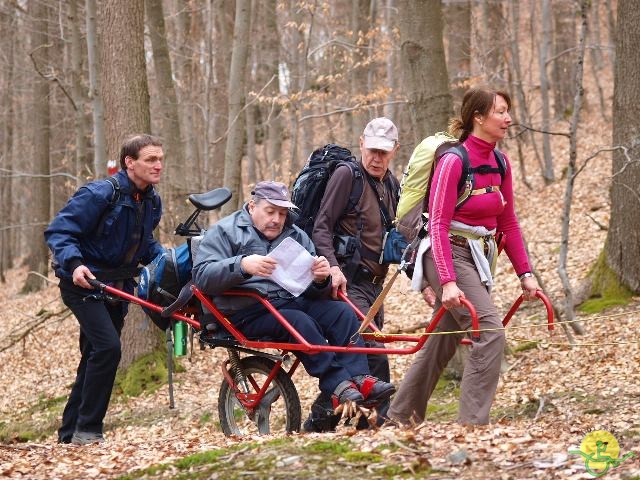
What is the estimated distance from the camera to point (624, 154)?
9.20 metres

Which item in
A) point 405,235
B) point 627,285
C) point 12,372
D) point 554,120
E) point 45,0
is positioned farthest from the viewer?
point 554,120

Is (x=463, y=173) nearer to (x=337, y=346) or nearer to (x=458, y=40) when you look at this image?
(x=337, y=346)

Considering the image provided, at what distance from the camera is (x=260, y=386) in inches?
259

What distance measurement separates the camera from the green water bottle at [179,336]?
6621 mm

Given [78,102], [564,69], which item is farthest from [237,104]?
[564,69]

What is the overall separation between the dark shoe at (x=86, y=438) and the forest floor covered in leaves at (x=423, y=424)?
215mm

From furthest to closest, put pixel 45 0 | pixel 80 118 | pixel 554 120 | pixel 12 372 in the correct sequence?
1. pixel 554 120
2. pixel 45 0
3. pixel 80 118
4. pixel 12 372

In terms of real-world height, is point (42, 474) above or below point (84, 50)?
below

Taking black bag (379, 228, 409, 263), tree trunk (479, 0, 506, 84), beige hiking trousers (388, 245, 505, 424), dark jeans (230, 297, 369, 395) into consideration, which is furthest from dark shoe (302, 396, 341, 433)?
tree trunk (479, 0, 506, 84)

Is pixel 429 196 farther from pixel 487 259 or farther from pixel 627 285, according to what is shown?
pixel 627 285

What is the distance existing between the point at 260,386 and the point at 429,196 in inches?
76.9

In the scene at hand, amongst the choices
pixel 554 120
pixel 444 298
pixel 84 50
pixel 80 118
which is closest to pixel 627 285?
pixel 444 298

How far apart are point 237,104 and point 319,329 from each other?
7.31 m

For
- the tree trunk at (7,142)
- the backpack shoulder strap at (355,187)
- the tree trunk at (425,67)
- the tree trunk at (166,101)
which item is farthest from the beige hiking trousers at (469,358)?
the tree trunk at (7,142)
